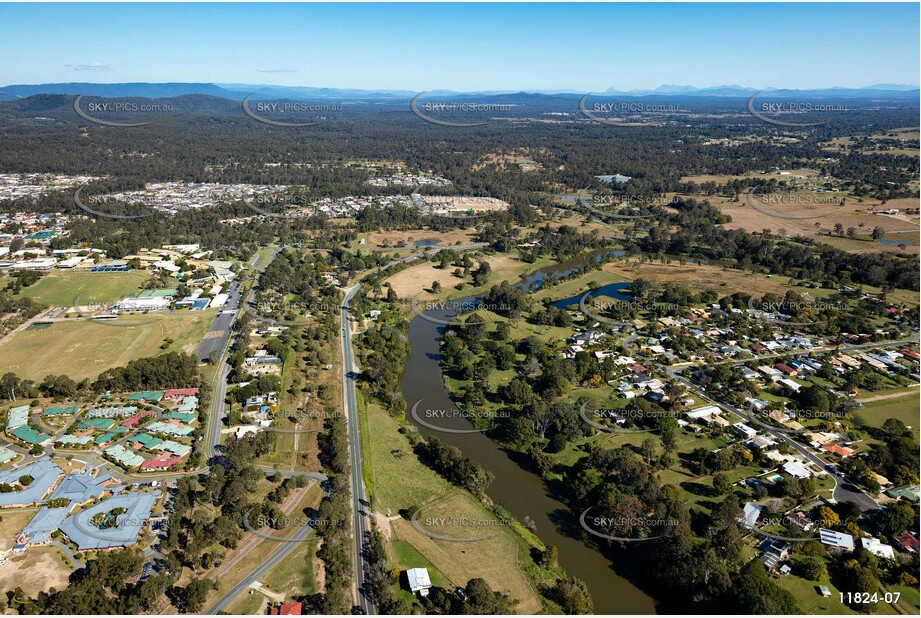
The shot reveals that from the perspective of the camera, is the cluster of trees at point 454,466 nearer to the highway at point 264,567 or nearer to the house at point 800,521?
the highway at point 264,567

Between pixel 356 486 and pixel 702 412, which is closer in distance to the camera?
pixel 356 486

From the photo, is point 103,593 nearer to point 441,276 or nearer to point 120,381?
point 120,381

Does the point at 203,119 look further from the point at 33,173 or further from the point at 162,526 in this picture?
the point at 162,526

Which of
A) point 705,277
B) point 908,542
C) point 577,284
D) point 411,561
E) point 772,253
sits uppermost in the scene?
point 772,253

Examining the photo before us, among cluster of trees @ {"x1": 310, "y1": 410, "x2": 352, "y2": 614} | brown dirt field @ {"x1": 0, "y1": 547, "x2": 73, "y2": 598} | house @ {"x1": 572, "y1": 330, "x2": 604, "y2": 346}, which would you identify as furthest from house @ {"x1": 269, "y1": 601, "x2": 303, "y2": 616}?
house @ {"x1": 572, "y1": 330, "x2": 604, "y2": 346}

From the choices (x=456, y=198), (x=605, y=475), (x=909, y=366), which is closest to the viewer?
(x=605, y=475)

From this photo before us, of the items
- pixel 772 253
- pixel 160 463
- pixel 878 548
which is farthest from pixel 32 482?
pixel 772 253

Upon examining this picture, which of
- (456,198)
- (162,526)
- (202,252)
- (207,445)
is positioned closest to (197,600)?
(162,526)
